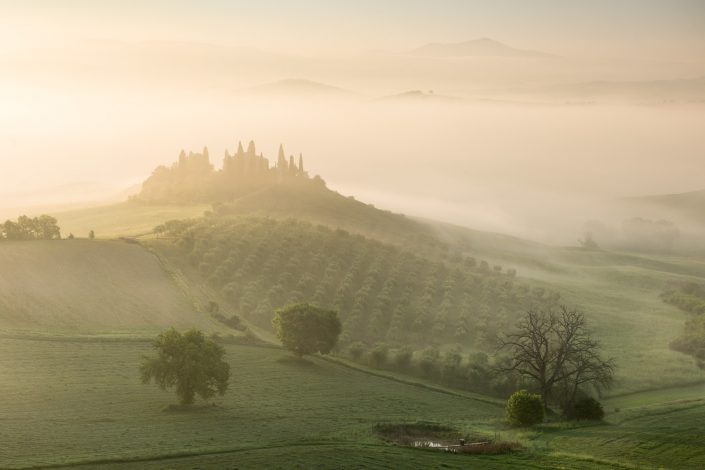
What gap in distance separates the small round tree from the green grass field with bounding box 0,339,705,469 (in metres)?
2.15

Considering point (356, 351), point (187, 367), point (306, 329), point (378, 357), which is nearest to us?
point (187, 367)

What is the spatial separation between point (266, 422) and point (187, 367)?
43.6 feet

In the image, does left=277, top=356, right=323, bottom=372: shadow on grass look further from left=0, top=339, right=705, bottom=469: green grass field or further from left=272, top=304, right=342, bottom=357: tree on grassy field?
left=272, top=304, right=342, bottom=357: tree on grassy field

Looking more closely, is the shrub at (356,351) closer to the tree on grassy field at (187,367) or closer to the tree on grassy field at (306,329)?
the tree on grassy field at (306,329)

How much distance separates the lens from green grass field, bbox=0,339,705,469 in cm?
7475

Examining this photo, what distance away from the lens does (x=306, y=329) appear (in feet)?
426

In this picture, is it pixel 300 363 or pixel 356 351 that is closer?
pixel 300 363

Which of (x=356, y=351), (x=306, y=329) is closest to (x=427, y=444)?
(x=306, y=329)

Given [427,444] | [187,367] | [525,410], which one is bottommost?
[427,444]

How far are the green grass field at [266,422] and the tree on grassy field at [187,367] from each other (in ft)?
7.22

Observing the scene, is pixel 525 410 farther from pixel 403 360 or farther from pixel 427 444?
pixel 403 360

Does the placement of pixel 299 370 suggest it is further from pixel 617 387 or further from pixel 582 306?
pixel 582 306

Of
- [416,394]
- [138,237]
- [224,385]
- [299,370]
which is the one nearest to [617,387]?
[416,394]

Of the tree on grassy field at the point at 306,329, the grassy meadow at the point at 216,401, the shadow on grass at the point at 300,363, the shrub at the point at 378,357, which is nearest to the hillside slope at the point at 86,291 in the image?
the grassy meadow at the point at 216,401
